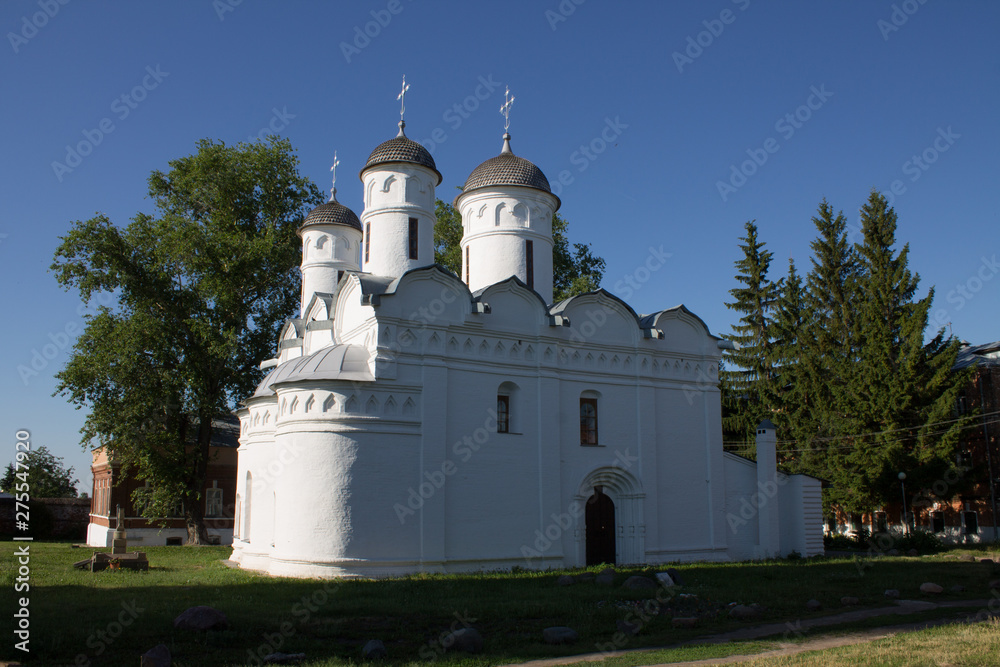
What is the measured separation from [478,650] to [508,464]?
8.36 meters

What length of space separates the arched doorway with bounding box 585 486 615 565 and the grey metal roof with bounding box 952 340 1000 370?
55.9ft

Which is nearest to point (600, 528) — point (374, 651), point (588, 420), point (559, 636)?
point (588, 420)

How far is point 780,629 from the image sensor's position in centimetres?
922

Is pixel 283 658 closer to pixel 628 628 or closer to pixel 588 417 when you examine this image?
pixel 628 628

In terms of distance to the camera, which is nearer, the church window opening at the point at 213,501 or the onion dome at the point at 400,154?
the onion dome at the point at 400,154

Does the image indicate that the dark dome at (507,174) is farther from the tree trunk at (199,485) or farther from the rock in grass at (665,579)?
the tree trunk at (199,485)

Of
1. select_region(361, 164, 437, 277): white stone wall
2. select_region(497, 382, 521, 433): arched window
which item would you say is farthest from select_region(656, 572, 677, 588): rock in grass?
select_region(361, 164, 437, 277): white stone wall

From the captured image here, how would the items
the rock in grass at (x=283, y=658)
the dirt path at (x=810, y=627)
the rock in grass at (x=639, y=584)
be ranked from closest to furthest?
the rock in grass at (x=283, y=658) < the dirt path at (x=810, y=627) < the rock in grass at (x=639, y=584)

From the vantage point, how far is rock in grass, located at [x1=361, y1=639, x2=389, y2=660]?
765cm

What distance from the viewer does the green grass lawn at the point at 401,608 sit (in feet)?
26.0

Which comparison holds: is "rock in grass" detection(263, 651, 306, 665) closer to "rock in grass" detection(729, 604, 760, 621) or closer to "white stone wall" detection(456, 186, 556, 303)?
"rock in grass" detection(729, 604, 760, 621)

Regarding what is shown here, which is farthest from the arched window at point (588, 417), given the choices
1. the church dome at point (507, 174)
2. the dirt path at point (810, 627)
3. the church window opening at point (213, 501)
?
the church window opening at point (213, 501)

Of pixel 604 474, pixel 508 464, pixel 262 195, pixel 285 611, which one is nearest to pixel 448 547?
pixel 508 464

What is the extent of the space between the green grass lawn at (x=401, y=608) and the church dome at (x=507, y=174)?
392 inches
